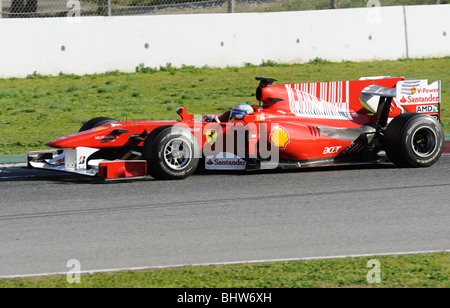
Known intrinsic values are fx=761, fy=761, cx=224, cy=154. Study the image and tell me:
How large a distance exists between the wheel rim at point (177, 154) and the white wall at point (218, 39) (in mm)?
6930

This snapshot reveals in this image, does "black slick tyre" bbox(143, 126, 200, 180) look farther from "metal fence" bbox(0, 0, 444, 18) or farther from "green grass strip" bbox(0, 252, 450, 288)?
"metal fence" bbox(0, 0, 444, 18)

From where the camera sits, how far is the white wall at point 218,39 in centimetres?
1407

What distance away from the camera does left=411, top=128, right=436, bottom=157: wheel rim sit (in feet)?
28.2

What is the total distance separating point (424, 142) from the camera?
8680 mm

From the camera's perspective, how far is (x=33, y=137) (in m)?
11.0

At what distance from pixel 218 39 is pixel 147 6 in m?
1.58

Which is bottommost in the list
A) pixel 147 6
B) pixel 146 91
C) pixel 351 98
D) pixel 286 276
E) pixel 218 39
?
pixel 286 276

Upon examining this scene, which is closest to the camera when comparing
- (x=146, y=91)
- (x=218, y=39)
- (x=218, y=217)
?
(x=218, y=217)

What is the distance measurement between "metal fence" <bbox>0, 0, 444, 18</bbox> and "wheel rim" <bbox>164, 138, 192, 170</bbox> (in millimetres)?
7290
